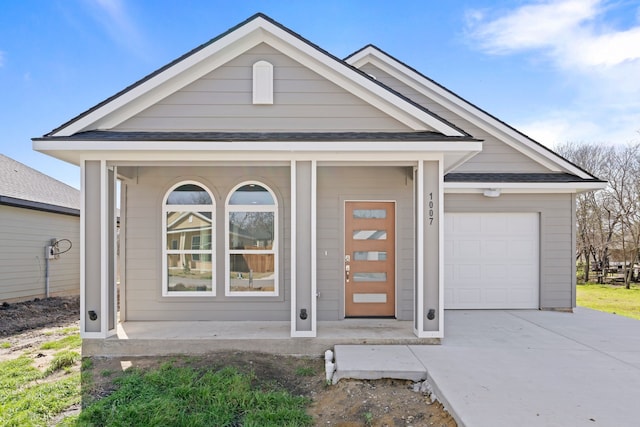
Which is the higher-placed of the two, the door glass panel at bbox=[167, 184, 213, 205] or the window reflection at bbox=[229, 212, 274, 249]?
the door glass panel at bbox=[167, 184, 213, 205]

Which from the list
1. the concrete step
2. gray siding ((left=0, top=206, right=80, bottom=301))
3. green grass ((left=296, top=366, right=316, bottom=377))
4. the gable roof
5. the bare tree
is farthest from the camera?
the bare tree

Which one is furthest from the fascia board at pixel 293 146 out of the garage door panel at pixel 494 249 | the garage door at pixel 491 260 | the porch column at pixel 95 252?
the garage door panel at pixel 494 249

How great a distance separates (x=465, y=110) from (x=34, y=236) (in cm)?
1185

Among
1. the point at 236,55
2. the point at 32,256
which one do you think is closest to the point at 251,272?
the point at 236,55

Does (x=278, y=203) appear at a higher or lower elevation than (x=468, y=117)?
lower

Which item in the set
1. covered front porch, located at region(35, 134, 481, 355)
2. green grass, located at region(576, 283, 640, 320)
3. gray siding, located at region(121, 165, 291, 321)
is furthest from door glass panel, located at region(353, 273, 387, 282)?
green grass, located at region(576, 283, 640, 320)

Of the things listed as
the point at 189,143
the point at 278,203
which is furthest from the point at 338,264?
the point at 189,143

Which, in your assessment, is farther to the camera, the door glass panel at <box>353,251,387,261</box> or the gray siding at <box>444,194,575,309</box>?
the gray siding at <box>444,194,575,309</box>

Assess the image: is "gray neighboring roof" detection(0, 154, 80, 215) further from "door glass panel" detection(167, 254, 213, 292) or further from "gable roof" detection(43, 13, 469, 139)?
"gable roof" detection(43, 13, 469, 139)

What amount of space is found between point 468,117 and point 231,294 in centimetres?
621

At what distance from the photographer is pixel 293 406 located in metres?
3.88

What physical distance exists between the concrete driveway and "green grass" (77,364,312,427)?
1.60 m

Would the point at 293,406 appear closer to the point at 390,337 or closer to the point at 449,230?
the point at 390,337

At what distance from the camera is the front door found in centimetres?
677
